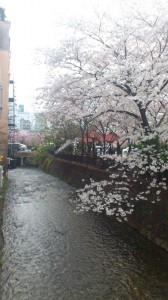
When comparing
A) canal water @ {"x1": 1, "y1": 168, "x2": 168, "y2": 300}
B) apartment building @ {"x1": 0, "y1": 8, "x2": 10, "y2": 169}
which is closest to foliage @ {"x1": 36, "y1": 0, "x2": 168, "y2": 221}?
canal water @ {"x1": 1, "y1": 168, "x2": 168, "y2": 300}

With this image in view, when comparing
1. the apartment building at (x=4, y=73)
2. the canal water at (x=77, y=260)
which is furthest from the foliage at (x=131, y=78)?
the apartment building at (x=4, y=73)

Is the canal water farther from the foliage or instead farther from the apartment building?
the apartment building

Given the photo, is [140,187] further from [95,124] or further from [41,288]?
[95,124]

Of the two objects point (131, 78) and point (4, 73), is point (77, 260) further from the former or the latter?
point (4, 73)

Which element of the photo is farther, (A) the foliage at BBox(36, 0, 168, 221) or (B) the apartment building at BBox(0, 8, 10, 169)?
(B) the apartment building at BBox(0, 8, 10, 169)

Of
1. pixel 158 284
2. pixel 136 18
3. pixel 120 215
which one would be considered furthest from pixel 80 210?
pixel 136 18

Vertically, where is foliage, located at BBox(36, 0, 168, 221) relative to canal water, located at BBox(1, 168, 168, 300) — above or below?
above

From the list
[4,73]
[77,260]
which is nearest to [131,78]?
[77,260]

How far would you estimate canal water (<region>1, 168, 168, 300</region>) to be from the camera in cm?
781

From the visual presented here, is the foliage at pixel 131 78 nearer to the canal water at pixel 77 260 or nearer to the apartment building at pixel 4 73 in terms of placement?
the canal water at pixel 77 260

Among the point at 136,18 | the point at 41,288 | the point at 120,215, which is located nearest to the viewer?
the point at 41,288

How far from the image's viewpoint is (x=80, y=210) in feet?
53.0

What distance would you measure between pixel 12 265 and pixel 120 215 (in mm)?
6835

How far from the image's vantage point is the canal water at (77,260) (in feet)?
25.6
